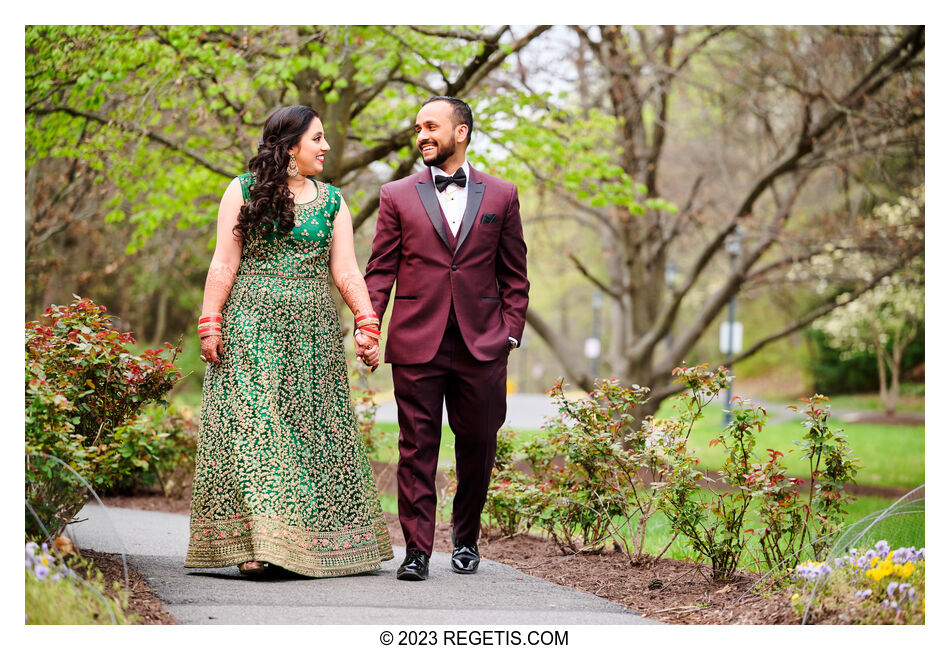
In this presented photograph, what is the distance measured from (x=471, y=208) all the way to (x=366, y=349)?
2.90 ft

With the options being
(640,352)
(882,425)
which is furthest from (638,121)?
(882,425)

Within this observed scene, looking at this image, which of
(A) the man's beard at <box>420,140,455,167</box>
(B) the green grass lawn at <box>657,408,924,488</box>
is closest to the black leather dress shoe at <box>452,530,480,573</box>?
(A) the man's beard at <box>420,140,455,167</box>

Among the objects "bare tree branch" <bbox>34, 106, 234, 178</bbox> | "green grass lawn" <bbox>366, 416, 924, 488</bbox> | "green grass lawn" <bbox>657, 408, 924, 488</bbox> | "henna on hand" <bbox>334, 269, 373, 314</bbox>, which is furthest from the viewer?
"green grass lawn" <bbox>657, 408, 924, 488</bbox>

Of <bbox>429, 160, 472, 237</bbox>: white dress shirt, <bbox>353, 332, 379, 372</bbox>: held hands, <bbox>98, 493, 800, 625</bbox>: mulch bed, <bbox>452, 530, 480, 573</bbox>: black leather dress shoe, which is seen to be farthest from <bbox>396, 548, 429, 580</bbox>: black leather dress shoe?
<bbox>429, 160, 472, 237</bbox>: white dress shirt

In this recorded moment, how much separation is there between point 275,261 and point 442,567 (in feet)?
5.93

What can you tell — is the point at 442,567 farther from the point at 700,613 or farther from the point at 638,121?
the point at 638,121

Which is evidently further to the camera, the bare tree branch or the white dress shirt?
the bare tree branch

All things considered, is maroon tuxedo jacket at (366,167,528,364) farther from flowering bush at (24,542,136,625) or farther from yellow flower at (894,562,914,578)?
yellow flower at (894,562,914,578)

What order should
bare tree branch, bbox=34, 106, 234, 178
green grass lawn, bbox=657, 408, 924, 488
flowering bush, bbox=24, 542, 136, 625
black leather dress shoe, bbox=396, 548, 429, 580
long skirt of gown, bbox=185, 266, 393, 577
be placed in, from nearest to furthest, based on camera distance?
1. flowering bush, bbox=24, 542, 136, 625
2. long skirt of gown, bbox=185, 266, 393, 577
3. black leather dress shoe, bbox=396, 548, 429, 580
4. bare tree branch, bbox=34, 106, 234, 178
5. green grass lawn, bbox=657, 408, 924, 488

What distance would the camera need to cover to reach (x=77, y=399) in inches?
181

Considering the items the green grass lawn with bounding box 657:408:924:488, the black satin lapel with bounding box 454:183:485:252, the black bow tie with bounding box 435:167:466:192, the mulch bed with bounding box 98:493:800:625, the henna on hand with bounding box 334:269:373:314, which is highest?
the black bow tie with bounding box 435:167:466:192

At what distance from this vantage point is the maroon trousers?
185 inches

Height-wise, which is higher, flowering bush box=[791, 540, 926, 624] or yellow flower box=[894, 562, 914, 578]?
yellow flower box=[894, 562, 914, 578]

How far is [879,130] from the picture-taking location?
35.4ft
